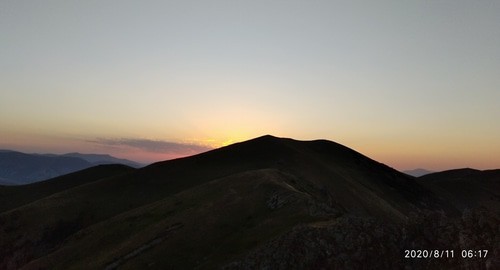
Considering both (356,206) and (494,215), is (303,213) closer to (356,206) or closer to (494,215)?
(494,215)

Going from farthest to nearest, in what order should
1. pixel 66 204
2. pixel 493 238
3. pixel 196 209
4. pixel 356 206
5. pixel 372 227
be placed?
pixel 66 204 → pixel 356 206 → pixel 196 209 → pixel 372 227 → pixel 493 238

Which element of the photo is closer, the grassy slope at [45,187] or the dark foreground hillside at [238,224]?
the dark foreground hillside at [238,224]

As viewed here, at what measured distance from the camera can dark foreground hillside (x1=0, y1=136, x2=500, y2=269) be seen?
45125 millimetres

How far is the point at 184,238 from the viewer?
2340 inches

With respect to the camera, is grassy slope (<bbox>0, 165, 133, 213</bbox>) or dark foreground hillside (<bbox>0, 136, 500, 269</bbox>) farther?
grassy slope (<bbox>0, 165, 133, 213</bbox>)

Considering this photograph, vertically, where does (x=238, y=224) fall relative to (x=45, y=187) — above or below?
above

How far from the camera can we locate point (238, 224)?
195 ft

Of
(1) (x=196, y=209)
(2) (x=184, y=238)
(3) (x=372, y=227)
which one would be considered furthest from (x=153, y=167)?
(3) (x=372, y=227)

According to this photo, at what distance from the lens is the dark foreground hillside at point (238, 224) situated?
45.1 meters

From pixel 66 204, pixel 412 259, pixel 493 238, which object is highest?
pixel 493 238

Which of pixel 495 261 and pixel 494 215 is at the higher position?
pixel 494 215

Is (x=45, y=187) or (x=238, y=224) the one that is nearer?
(x=238, y=224)

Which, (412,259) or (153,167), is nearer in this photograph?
(412,259)

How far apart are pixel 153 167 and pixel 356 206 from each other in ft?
233
